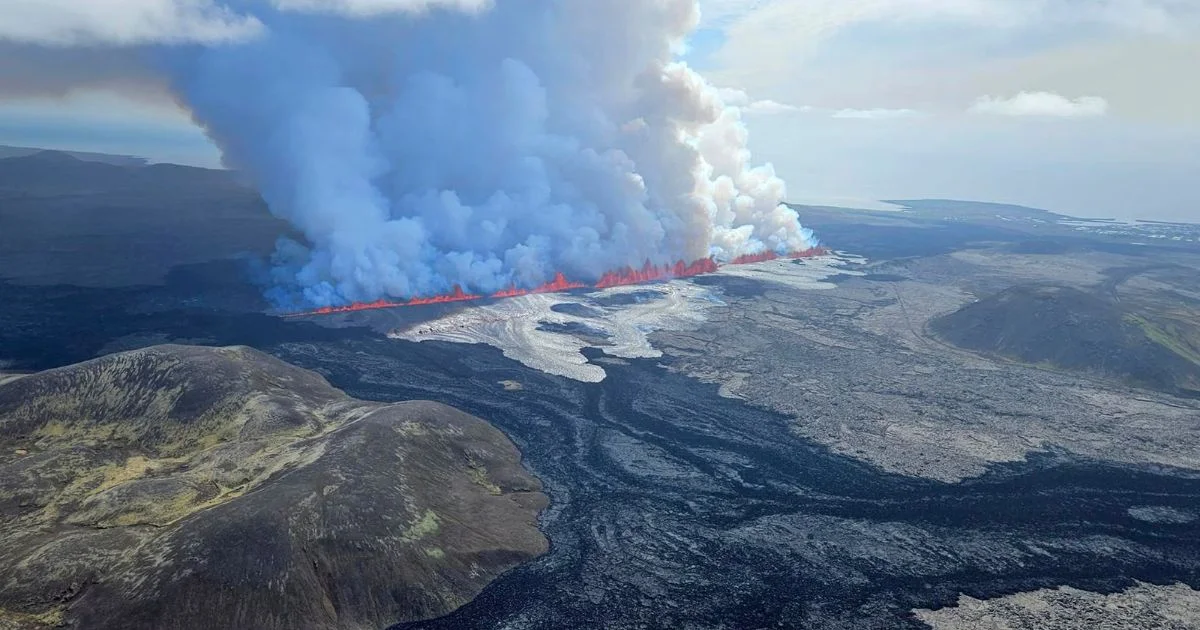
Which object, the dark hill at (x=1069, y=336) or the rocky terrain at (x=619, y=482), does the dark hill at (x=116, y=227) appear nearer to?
the rocky terrain at (x=619, y=482)

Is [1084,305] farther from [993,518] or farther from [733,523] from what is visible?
[733,523]

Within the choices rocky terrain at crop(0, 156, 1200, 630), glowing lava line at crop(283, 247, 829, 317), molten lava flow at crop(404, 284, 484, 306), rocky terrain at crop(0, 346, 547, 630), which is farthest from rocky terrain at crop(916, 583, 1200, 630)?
molten lava flow at crop(404, 284, 484, 306)

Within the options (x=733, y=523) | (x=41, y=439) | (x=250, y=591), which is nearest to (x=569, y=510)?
(x=733, y=523)

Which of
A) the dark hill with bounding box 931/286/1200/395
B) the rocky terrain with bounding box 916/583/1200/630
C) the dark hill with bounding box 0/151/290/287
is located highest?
the dark hill with bounding box 0/151/290/287

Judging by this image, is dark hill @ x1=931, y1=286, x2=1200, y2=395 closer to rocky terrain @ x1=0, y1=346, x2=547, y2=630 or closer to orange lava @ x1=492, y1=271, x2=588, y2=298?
orange lava @ x1=492, y1=271, x2=588, y2=298

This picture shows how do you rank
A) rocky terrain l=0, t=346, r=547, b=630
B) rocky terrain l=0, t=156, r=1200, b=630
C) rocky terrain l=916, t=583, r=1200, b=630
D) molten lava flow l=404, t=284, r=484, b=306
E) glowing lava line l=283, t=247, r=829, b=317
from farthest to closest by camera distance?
molten lava flow l=404, t=284, r=484, b=306 → glowing lava line l=283, t=247, r=829, b=317 → rocky terrain l=0, t=156, r=1200, b=630 → rocky terrain l=916, t=583, r=1200, b=630 → rocky terrain l=0, t=346, r=547, b=630

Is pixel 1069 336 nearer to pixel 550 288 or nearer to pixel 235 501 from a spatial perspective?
pixel 550 288

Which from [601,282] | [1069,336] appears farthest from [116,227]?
[1069,336]
